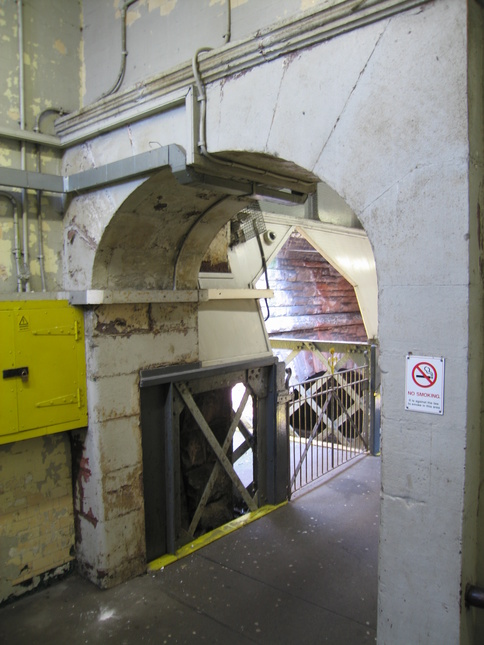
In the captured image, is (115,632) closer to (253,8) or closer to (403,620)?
(403,620)

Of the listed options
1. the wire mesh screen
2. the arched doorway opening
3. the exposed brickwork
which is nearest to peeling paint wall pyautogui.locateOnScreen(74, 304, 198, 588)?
the arched doorway opening

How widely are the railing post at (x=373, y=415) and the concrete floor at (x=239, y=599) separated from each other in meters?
2.30

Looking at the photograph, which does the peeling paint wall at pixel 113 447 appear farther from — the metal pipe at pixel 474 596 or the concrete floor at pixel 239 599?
the metal pipe at pixel 474 596

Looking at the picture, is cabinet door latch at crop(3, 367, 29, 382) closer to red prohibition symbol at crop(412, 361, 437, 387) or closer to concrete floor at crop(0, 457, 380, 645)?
concrete floor at crop(0, 457, 380, 645)

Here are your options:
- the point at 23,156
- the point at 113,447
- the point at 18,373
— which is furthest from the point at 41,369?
the point at 23,156

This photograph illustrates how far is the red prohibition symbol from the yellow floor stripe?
3338 mm

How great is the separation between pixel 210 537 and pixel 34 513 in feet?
5.68

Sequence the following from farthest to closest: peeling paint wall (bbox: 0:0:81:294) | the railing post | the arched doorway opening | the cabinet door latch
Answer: the railing post < the arched doorway opening < peeling paint wall (bbox: 0:0:81:294) < the cabinet door latch

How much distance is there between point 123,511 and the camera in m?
4.22

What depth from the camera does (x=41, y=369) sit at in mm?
3764

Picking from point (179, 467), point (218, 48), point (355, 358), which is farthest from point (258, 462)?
point (218, 48)

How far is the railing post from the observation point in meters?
7.29

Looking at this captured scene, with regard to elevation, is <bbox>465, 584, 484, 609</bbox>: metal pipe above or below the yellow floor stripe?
above

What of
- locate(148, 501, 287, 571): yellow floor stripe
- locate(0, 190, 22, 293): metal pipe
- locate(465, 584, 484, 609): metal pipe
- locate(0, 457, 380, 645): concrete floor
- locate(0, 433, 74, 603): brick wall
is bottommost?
locate(0, 457, 380, 645): concrete floor
